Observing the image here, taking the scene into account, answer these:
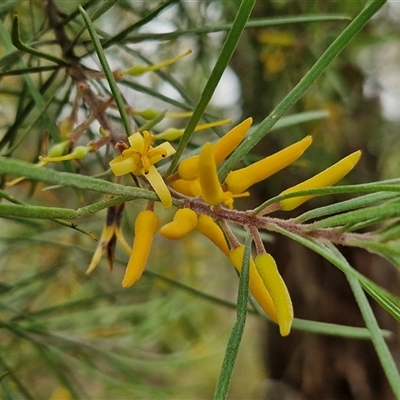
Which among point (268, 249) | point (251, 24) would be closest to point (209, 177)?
point (251, 24)

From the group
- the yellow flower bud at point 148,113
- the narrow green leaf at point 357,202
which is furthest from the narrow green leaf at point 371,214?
the yellow flower bud at point 148,113

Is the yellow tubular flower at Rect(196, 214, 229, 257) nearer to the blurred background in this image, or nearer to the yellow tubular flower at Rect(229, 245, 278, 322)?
the yellow tubular flower at Rect(229, 245, 278, 322)

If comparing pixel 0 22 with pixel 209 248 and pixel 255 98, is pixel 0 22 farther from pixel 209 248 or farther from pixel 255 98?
pixel 209 248

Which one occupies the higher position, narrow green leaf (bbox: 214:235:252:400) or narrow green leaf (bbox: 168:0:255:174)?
narrow green leaf (bbox: 168:0:255:174)

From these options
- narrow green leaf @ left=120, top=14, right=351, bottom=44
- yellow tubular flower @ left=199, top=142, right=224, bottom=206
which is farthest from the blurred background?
yellow tubular flower @ left=199, top=142, right=224, bottom=206

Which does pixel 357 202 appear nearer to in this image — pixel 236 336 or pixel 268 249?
pixel 236 336

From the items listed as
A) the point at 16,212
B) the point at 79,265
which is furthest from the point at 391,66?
the point at 16,212

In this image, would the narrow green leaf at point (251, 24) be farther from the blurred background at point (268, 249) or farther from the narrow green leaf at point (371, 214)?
the blurred background at point (268, 249)
